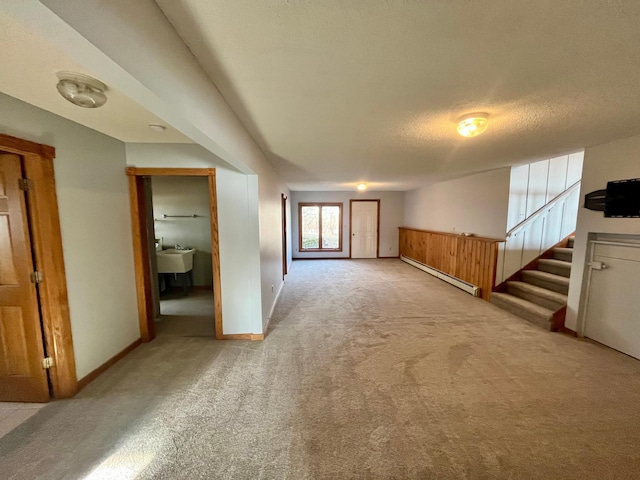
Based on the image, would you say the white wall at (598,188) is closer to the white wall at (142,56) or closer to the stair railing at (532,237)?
the stair railing at (532,237)

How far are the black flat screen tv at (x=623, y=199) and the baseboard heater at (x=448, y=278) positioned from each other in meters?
2.20

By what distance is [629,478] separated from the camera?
56.4 inches

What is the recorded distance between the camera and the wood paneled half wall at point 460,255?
4363 millimetres

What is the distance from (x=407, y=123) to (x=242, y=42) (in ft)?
5.01

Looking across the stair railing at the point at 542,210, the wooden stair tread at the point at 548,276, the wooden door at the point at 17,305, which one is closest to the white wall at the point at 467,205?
the stair railing at the point at 542,210

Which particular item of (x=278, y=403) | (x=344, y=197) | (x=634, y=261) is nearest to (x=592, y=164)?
(x=634, y=261)

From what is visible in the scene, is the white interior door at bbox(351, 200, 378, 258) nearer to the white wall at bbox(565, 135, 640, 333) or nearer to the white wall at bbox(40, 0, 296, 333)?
the white wall at bbox(565, 135, 640, 333)

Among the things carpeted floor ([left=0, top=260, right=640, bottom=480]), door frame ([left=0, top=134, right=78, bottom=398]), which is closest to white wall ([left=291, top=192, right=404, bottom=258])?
carpeted floor ([left=0, top=260, right=640, bottom=480])

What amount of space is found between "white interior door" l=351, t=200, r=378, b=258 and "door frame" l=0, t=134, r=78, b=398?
23.0 ft

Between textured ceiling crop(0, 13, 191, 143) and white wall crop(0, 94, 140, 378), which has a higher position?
textured ceiling crop(0, 13, 191, 143)

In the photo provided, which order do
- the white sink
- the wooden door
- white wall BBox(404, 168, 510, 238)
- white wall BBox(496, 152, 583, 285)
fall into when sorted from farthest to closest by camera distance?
1. the white sink
2. white wall BBox(404, 168, 510, 238)
3. white wall BBox(496, 152, 583, 285)
4. the wooden door

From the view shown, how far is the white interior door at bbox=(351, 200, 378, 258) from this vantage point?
27.3 ft

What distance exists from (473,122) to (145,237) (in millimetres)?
3455

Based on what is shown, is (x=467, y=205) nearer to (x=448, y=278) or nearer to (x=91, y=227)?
(x=448, y=278)
